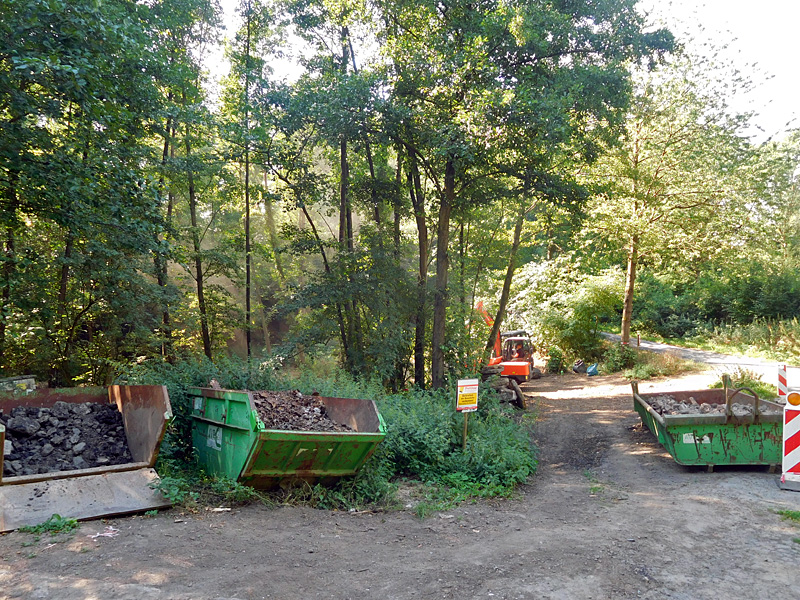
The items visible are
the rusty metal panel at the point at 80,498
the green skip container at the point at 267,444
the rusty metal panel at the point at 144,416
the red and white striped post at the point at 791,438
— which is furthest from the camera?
the rusty metal panel at the point at 144,416

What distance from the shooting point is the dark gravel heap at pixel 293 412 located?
7.25 metres

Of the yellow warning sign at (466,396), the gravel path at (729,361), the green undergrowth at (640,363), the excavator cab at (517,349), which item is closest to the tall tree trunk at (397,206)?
the excavator cab at (517,349)

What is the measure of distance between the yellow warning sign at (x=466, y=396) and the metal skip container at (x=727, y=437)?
2940mm

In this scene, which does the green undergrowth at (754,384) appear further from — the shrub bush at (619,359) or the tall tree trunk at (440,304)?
the tall tree trunk at (440,304)

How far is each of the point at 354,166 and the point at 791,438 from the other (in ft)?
50.5

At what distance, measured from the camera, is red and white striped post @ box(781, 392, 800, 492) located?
596cm

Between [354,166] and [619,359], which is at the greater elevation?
[354,166]

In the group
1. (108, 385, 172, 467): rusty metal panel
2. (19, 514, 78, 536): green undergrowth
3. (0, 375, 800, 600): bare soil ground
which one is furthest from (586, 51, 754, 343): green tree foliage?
(19, 514, 78, 536): green undergrowth

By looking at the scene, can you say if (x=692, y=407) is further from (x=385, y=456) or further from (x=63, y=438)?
(x=63, y=438)

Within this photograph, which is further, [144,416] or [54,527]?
[144,416]

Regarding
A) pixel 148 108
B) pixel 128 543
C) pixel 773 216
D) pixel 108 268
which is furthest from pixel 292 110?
pixel 773 216

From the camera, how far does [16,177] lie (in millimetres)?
8398

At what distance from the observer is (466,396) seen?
9.52m

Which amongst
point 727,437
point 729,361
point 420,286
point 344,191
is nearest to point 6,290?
point 344,191
